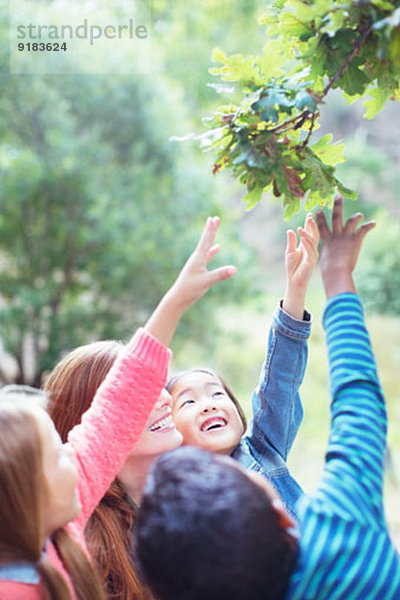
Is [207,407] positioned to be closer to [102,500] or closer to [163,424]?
[163,424]

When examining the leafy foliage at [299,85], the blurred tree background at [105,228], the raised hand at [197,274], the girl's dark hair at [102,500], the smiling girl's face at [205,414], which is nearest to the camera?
the leafy foliage at [299,85]

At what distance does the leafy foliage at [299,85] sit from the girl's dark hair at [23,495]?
48cm

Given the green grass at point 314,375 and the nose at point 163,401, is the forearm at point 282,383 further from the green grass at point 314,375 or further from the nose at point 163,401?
the green grass at point 314,375

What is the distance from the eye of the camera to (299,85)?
912 mm

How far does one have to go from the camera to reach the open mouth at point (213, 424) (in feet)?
3.87

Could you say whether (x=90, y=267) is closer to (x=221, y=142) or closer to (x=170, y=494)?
(x=221, y=142)

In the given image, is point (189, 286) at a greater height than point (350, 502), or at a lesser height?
greater

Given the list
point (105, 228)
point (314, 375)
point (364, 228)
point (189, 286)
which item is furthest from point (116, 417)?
point (314, 375)

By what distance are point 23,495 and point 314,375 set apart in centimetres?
528

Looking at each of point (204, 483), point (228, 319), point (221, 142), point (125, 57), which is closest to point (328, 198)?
point (221, 142)

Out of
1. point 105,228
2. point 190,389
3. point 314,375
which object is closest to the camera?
point 190,389

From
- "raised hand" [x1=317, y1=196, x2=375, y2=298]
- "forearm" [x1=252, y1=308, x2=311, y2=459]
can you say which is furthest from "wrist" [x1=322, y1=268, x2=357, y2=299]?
"forearm" [x1=252, y1=308, x2=311, y2=459]

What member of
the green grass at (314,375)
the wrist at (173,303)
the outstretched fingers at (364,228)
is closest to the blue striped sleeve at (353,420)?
the outstretched fingers at (364,228)

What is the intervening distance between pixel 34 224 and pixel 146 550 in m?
4.14
